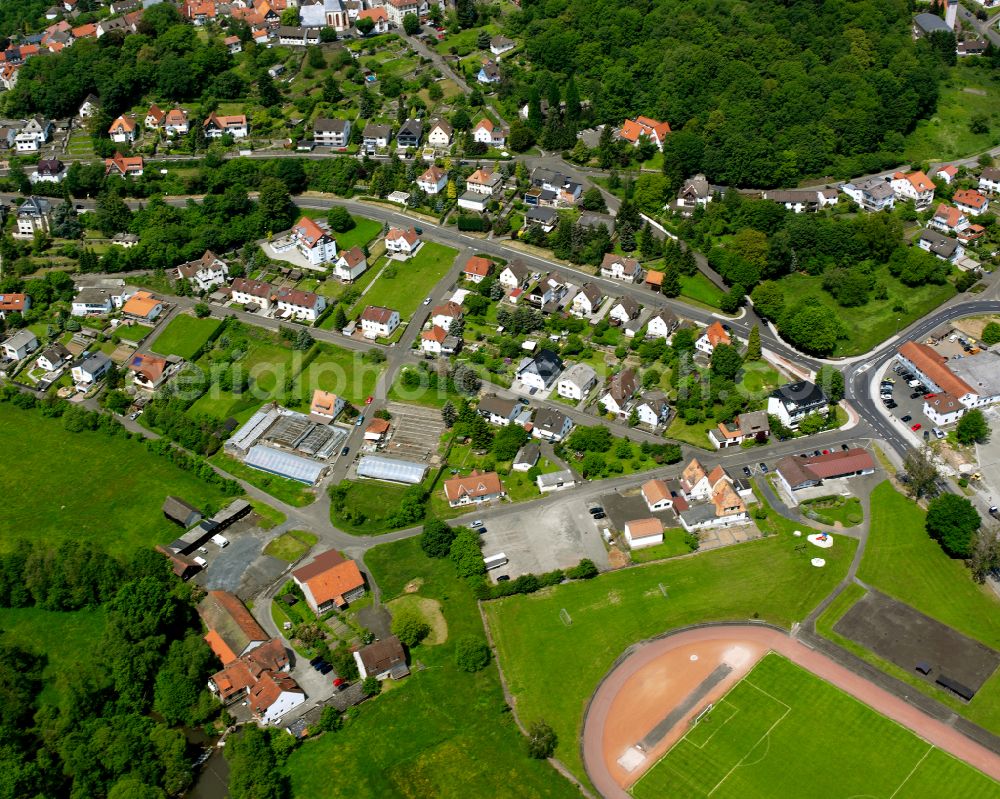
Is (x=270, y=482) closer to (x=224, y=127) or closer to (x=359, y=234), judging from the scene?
(x=359, y=234)

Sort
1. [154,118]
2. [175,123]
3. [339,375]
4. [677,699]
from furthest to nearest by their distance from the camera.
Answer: [154,118] → [175,123] → [339,375] → [677,699]

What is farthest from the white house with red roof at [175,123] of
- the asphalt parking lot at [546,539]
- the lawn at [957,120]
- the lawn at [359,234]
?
the lawn at [957,120]

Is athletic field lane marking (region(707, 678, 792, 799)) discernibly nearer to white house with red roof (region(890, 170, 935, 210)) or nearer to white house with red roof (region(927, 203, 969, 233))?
white house with red roof (region(927, 203, 969, 233))

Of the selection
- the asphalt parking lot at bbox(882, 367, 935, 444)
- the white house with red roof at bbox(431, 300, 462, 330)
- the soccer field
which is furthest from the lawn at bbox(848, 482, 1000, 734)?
the white house with red roof at bbox(431, 300, 462, 330)

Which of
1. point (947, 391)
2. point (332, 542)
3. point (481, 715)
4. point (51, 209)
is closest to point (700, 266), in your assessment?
point (947, 391)

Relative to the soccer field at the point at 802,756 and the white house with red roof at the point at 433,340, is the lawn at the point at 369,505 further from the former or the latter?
the soccer field at the point at 802,756

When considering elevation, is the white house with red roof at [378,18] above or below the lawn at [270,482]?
above

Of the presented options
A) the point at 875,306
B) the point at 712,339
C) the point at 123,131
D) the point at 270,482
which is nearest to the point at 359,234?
the point at 270,482
